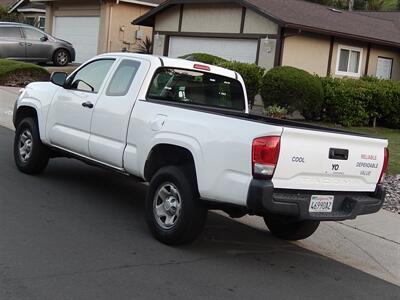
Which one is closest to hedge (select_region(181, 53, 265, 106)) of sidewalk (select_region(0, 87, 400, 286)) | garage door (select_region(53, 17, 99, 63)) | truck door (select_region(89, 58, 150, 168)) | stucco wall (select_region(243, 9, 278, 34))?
stucco wall (select_region(243, 9, 278, 34))

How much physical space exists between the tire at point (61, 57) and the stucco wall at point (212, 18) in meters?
5.64

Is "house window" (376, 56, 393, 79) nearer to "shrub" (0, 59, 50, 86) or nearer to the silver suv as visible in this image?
"shrub" (0, 59, 50, 86)

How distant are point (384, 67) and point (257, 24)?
6337 mm

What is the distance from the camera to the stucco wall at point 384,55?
22906 mm

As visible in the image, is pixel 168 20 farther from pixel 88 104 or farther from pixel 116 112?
pixel 116 112

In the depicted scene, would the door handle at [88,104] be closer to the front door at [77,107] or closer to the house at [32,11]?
the front door at [77,107]

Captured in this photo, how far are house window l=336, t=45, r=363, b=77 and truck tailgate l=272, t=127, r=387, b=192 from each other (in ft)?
53.7

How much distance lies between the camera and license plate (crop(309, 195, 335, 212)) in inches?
217

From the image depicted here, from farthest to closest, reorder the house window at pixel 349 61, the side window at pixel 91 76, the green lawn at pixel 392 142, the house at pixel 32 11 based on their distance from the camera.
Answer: the house at pixel 32 11 → the house window at pixel 349 61 → the green lawn at pixel 392 142 → the side window at pixel 91 76

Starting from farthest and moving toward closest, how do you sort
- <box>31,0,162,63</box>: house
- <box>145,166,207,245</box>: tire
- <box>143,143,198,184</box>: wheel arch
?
<box>31,0,162,63</box>: house, <box>143,143,198,184</box>: wheel arch, <box>145,166,207,245</box>: tire

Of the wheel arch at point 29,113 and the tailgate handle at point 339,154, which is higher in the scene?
the tailgate handle at point 339,154

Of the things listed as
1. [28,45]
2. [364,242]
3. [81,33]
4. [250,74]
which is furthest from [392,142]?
[81,33]

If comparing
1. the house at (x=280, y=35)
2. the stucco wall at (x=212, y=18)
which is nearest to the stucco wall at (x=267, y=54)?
the house at (x=280, y=35)

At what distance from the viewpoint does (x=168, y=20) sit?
24125 mm
